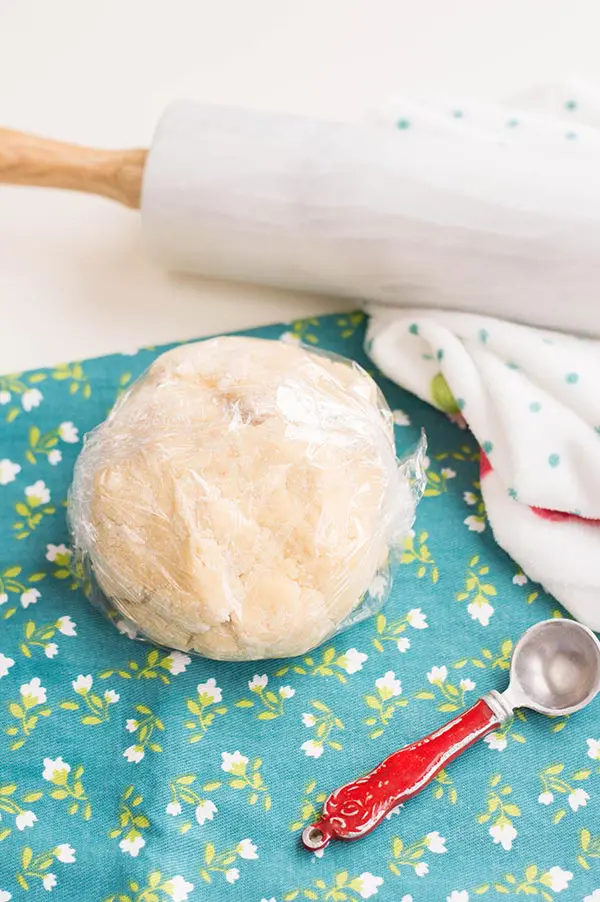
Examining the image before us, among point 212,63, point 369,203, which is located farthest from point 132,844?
point 212,63

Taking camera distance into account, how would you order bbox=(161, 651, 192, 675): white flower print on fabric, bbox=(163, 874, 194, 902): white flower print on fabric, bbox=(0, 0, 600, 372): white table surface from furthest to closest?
1. bbox=(0, 0, 600, 372): white table surface
2. bbox=(161, 651, 192, 675): white flower print on fabric
3. bbox=(163, 874, 194, 902): white flower print on fabric

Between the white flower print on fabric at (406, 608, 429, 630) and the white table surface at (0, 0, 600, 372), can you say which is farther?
the white table surface at (0, 0, 600, 372)

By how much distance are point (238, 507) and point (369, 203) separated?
1.32 ft

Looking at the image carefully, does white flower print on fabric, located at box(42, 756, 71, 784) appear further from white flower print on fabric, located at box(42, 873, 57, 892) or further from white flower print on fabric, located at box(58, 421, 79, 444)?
white flower print on fabric, located at box(58, 421, 79, 444)

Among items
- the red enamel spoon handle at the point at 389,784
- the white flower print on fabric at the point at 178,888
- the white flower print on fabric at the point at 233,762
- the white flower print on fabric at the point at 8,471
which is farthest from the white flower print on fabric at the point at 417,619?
the white flower print on fabric at the point at 8,471

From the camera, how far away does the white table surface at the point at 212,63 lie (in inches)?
47.6

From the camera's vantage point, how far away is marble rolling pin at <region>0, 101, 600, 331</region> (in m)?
1.00

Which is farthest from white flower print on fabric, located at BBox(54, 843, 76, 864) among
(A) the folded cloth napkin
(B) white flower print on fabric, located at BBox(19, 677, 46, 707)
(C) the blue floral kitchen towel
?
(A) the folded cloth napkin

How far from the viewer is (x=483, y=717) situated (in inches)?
34.3

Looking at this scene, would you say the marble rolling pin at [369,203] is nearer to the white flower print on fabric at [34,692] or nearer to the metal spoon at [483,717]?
the metal spoon at [483,717]

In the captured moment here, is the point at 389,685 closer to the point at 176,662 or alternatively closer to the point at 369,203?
the point at 176,662

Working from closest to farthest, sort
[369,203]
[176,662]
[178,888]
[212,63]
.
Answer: [178,888] → [176,662] → [369,203] → [212,63]

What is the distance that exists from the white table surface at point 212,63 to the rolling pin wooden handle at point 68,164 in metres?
0.11

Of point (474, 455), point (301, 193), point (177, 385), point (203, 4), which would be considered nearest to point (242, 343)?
point (177, 385)
